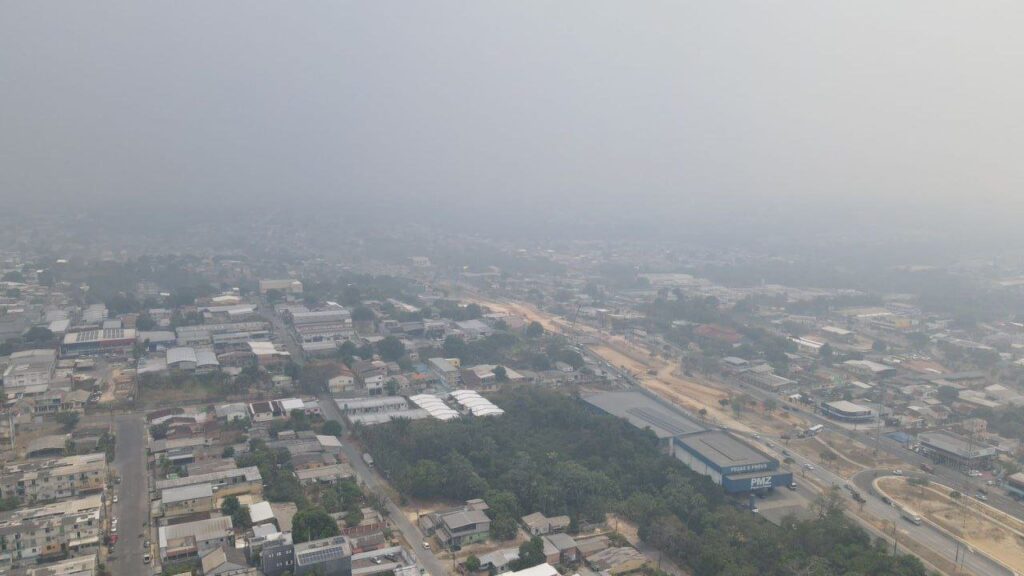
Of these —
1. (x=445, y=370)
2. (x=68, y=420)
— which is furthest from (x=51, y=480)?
(x=445, y=370)

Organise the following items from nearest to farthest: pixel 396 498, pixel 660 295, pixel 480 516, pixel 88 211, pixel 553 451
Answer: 1. pixel 480 516
2. pixel 396 498
3. pixel 553 451
4. pixel 660 295
5. pixel 88 211

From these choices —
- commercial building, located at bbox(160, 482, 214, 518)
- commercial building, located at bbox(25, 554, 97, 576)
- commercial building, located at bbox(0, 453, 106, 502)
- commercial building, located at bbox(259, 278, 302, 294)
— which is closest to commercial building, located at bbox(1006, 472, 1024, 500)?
commercial building, located at bbox(160, 482, 214, 518)

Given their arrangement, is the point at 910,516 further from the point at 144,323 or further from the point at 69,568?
the point at 144,323

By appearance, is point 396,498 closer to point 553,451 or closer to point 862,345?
point 553,451

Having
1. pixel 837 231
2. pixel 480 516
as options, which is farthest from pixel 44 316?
A: pixel 837 231

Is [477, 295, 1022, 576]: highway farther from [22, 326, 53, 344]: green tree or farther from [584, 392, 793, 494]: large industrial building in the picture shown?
[22, 326, 53, 344]: green tree

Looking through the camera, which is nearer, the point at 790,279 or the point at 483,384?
the point at 483,384

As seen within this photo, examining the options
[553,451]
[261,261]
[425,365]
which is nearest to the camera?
[553,451]
